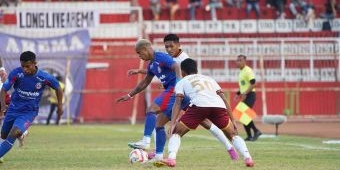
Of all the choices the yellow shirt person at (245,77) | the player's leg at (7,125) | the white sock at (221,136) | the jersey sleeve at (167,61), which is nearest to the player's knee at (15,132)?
the player's leg at (7,125)

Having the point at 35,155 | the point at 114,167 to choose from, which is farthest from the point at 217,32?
the point at 114,167

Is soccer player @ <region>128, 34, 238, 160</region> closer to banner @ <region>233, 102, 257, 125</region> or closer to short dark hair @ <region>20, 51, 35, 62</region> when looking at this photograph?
short dark hair @ <region>20, 51, 35, 62</region>

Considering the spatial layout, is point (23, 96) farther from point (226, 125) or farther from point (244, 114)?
point (244, 114)

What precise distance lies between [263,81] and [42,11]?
381 inches

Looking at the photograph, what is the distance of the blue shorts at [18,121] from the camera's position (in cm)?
1684

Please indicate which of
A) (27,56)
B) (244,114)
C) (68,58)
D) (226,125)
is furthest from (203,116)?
(68,58)

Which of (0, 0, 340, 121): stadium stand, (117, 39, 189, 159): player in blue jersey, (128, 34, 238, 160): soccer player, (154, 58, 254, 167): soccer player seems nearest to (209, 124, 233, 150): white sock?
(128, 34, 238, 160): soccer player

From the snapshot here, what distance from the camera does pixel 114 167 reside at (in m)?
15.9

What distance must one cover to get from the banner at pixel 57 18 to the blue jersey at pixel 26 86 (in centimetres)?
2230

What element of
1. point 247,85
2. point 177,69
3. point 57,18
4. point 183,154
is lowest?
point 183,154

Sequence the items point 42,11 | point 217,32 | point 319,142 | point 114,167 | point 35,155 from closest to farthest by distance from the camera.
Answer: point 114,167 < point 35,155 < point 319,142 < point 42,11 < point 217,32

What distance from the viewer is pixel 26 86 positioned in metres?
17.0

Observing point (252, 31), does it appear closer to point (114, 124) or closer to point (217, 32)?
point (217, 32)

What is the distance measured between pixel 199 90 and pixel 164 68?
5.14ft
